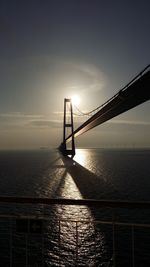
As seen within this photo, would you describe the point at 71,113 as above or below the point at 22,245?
above

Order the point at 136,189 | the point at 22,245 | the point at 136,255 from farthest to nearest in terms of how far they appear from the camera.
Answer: the point at 136,189, the point at 22,245, the point at 136,255

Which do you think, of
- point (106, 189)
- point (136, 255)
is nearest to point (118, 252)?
point (136, 255)

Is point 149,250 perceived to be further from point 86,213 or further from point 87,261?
point 86,213

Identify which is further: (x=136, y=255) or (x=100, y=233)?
(x=100, y=233)

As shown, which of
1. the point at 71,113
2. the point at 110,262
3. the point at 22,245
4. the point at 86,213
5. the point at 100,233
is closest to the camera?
the point at 110,262

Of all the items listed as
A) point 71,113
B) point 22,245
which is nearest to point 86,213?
point 22,245

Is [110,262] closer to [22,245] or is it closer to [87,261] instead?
[87,261]

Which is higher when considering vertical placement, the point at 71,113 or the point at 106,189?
the point at 71,113

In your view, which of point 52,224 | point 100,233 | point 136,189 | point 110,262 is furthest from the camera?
point 136,189

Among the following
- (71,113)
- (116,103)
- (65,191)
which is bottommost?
(65,191)
